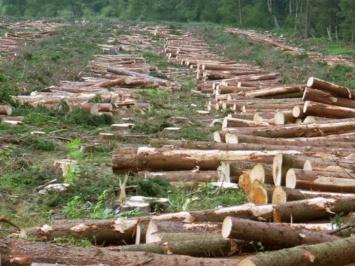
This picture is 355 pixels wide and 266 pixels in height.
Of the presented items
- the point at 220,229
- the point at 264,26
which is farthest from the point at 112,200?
the point at 264,26

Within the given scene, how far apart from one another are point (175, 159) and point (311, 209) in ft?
8.99

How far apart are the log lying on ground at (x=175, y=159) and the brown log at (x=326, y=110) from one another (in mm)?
2831

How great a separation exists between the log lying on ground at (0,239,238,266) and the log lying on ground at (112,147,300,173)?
3749 mm

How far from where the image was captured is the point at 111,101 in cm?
1478

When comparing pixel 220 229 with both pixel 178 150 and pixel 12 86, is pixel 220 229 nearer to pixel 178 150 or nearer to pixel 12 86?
pixel 178 150

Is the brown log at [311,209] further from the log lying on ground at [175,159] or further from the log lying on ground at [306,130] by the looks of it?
the log lying on ground at [306,130]

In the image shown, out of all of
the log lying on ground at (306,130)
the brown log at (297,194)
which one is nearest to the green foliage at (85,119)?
the log lying on ground at (306,130)

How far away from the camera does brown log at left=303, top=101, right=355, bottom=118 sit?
1105 centimetres

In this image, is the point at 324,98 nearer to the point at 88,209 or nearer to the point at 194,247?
the point at 88,209

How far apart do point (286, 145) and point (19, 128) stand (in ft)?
16.3

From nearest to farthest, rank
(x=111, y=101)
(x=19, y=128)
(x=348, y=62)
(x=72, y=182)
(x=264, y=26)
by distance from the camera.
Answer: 1. (x=72, y=182)
2. (x=19, y=128)
3. (x=111, y=101)
4. (x=348, y=62)
5. (x=264, y=26)

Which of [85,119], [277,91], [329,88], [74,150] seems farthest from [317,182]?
[277,91]

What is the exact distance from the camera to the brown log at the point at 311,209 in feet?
19.2

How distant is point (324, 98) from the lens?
11.8 m
